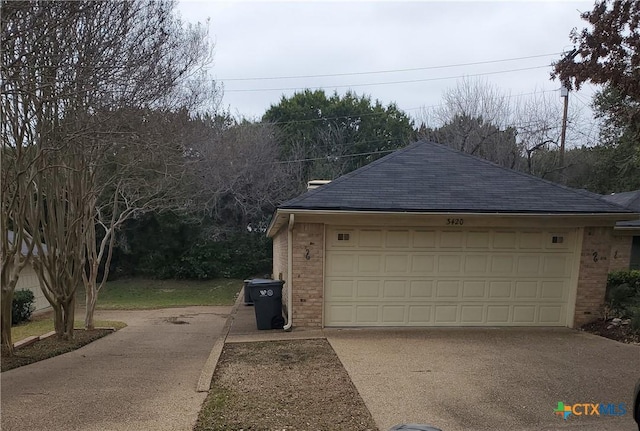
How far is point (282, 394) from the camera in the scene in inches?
203

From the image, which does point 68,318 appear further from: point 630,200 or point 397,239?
Answer: point 630,200

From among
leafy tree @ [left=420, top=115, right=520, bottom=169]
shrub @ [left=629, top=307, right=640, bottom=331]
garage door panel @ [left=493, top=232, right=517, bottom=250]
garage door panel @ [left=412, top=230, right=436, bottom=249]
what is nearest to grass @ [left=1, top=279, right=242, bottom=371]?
garage door panel @ [left=412, top=230, right=436, bottom=249]

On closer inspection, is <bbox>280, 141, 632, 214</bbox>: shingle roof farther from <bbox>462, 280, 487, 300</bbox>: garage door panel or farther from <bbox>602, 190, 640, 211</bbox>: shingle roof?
<bbox>602, 190, 640, 211</bbox>: shingle roof

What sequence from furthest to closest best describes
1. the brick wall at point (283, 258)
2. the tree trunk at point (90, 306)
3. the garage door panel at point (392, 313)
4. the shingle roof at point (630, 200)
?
the shingle roof at point (630, 200)
the tree trunk at point (90, 306)
the brick wall at point (283, 258)
the garage door panel at point (392, 313)

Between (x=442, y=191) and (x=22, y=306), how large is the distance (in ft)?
48.3

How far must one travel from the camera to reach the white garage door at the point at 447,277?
8.98 m

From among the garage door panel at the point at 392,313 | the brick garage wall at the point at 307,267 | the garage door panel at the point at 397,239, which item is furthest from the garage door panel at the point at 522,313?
the brick garage wall at the point at 307,267

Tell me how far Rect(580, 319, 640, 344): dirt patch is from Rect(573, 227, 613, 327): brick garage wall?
151mm

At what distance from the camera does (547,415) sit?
15.2 feet

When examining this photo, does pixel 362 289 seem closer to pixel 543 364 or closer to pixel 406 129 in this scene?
pixel 543 364

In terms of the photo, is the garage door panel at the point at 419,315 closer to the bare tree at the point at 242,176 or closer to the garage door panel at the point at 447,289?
the garage door panel at the point at 447,289

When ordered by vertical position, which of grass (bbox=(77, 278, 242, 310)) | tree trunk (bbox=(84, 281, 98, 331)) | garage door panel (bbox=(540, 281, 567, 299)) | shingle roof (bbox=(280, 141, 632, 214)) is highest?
shingle roof (bbox=(280, 141, 632, 214))

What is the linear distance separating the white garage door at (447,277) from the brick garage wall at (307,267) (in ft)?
0.68

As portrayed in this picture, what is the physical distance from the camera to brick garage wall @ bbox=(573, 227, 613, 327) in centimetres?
920
